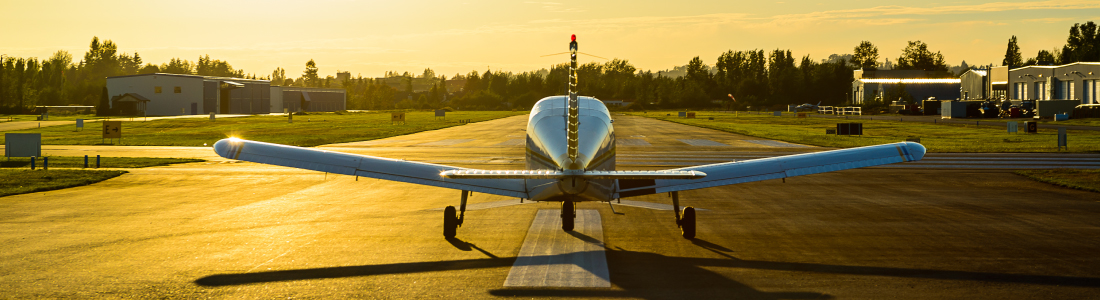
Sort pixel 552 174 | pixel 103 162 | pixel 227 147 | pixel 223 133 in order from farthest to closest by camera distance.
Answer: pixel 223 133 → pixel 103 162 → pixel 227 147 → pixel 552 174

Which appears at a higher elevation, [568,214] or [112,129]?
[112,129]

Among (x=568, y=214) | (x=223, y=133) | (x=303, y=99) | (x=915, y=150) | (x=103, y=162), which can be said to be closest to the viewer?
(x=568, y=214)

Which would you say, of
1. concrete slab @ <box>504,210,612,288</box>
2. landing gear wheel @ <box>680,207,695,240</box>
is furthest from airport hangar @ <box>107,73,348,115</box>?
landing gear wheel @ <box>680,207,695,240</box>

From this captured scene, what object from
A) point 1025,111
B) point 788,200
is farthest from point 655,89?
point 788,200

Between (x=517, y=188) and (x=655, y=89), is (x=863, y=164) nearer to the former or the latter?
(x=517, y=188)

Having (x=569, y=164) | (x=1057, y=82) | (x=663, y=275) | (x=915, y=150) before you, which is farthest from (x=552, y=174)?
(x=1057, y=82)

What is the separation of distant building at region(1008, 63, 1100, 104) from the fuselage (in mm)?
101125

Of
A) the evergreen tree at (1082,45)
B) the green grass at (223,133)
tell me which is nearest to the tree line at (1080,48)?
the evergreen tree at (1082,45)

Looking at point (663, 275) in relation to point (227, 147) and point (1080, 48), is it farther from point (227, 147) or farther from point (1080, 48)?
point (1080, 48)

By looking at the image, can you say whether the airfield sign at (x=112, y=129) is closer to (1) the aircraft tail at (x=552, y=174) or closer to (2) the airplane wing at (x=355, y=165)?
(2) the airplane wing at (x=355, y=165)

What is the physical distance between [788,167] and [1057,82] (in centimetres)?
10673

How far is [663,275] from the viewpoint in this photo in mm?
10031

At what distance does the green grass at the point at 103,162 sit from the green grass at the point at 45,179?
2.92 metres

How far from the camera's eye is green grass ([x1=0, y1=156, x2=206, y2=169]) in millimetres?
28703
